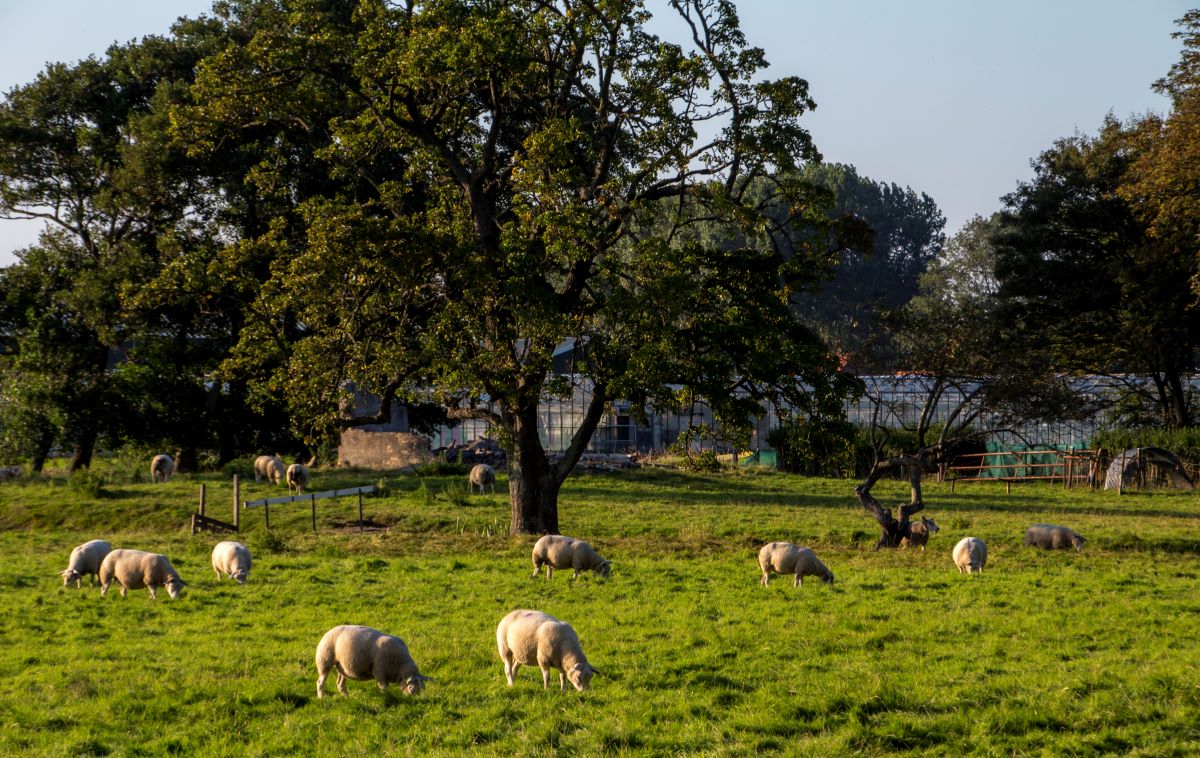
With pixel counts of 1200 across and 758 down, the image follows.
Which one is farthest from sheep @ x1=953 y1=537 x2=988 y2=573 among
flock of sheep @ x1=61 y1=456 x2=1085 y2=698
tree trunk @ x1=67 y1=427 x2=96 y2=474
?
tree trunk @ x1=67 y1=427 x2=96 y2=474

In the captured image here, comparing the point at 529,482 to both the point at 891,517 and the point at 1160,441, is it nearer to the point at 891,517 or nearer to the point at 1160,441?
the point at 891,517

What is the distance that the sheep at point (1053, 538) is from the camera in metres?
23.7

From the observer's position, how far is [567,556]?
19219 millimetres

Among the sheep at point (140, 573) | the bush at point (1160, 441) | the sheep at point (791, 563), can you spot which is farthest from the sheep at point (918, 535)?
the bush at point (1160, 441)

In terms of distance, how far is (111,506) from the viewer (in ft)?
98.7

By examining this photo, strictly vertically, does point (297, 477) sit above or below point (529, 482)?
below

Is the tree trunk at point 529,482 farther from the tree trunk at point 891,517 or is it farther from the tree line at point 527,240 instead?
the tree trunk at point 891,517

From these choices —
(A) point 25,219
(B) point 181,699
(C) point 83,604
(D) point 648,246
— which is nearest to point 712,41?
(D) point 648,246

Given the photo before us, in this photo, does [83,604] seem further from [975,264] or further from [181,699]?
[975,264]

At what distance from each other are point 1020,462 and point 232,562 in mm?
36928

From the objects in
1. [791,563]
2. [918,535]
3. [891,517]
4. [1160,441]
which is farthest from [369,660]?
[1160,441]

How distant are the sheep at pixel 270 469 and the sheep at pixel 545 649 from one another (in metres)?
26.3

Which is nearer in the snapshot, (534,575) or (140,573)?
(140,573)

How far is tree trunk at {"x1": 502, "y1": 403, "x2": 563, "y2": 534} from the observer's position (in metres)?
25.6
